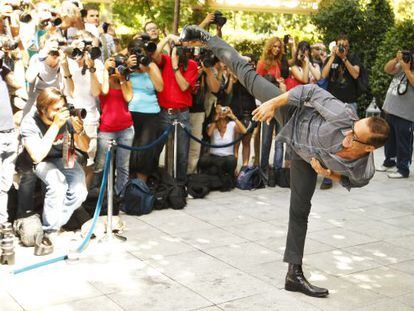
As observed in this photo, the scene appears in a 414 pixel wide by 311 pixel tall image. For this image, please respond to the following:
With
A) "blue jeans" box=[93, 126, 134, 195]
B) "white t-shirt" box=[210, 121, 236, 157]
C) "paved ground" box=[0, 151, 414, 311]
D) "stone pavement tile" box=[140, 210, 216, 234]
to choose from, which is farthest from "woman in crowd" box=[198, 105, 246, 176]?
"blue jeans" box=[93, 126, 134, 195]

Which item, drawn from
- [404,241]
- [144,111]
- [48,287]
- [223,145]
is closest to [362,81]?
[223,145]

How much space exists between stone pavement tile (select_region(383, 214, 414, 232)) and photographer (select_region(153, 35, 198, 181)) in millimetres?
2753

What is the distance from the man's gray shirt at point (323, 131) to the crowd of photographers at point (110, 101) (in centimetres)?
218

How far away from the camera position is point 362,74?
1026 cm

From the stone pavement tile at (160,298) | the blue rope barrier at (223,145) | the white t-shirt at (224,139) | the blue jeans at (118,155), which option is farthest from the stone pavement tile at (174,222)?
the stone pavement tile at (160,298)

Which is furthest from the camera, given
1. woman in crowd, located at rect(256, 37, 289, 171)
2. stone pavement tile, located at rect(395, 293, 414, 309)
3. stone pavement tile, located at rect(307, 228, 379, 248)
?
woman in crowd, located at rect(256, 37, 289, 171)

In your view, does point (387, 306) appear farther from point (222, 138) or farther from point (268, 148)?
point (268, 148)

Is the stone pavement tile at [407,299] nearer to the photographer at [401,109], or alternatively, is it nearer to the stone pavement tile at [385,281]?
the stone pavement tile at [385,281]

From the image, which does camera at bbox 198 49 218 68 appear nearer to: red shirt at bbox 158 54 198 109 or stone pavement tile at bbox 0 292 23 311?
red shirt at bbox 158 54 198 109

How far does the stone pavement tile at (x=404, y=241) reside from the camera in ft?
23.5

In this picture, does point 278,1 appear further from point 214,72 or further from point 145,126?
point 145,126

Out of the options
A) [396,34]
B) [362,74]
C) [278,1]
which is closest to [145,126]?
[362,74]

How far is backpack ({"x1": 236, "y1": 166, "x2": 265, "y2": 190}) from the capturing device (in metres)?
9.30

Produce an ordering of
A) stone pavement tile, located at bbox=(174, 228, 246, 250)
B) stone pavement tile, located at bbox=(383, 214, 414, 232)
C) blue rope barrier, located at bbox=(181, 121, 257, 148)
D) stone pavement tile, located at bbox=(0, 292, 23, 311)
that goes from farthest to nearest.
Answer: blue rope barrier, located at bbox=(181, 121, 257, 148) < stone pavement tile, located at bbox=(383, 214, 414, 232) < stone pavement tile, located at bbox=(174, 228, 246, 250) < stone pavement tile, located at bbox=(0, 292, 23, 311)
